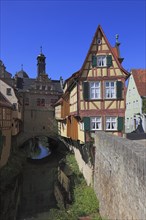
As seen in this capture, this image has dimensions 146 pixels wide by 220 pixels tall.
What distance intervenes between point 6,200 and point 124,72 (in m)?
11.1

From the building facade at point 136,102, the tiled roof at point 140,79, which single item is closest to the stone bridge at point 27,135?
the building facade at point 136,102

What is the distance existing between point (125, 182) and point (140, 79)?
28867 millimetres

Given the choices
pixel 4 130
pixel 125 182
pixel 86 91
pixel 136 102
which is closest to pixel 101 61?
pixel 86 91

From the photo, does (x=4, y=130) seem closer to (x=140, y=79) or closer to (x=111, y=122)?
(x=111, y=122)

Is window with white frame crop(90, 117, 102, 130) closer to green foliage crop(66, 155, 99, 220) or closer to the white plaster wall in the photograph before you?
green foliage crop(66, 155, 99, 220)

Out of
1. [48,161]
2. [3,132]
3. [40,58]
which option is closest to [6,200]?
[3,132]

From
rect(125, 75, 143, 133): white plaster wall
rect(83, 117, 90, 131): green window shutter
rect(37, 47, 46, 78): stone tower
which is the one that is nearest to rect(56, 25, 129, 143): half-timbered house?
rect(83, 117, 90, 131): green window shutter

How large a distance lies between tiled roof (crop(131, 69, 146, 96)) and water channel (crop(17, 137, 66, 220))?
1185 cm

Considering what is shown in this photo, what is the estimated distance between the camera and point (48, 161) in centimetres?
3481

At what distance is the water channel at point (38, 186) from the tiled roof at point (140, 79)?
466 inches

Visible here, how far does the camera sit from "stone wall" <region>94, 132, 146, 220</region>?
651cm

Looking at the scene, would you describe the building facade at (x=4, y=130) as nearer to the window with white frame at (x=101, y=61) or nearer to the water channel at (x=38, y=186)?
the water channel at (x=38, y=186)

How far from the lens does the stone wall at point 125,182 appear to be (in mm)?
6508

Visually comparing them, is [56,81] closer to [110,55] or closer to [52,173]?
[52,173]
